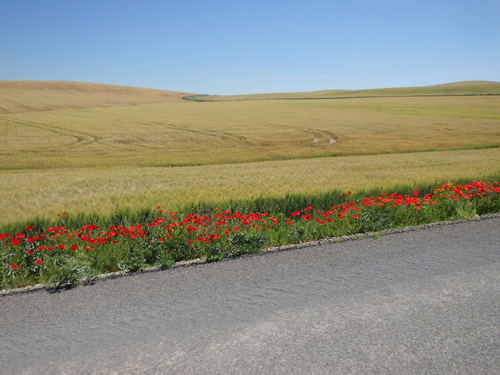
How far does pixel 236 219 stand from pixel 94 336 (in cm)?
416

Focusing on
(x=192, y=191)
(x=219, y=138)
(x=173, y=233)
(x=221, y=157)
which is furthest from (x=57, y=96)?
(x=173, y=233)

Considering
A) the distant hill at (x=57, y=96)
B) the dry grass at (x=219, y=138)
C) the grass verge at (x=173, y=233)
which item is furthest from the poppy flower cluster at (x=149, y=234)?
the distant hill at (x=57, y=96)

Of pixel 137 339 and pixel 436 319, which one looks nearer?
pixel 137 339

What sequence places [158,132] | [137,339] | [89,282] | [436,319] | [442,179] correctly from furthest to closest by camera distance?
[158,132] < [442,179] < [89,282] < [436,319] < [137,339]

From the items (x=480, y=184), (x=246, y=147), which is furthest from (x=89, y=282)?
(x=246, y=147)

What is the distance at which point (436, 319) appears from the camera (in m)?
4.29

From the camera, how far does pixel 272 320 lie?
4.27 meters

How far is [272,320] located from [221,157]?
70.0ft

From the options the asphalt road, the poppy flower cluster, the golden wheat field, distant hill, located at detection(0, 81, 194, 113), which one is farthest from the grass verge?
distant hill, located at detection(0, 81, 194, 113)

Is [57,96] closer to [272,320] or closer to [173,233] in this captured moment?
[173,233]

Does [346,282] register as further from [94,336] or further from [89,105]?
[89,105]

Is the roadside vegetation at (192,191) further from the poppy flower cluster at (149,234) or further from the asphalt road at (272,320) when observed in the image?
the asphalt road at (272,320)

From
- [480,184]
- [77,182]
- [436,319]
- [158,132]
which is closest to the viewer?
[436,319]

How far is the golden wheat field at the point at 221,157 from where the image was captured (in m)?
10.8
